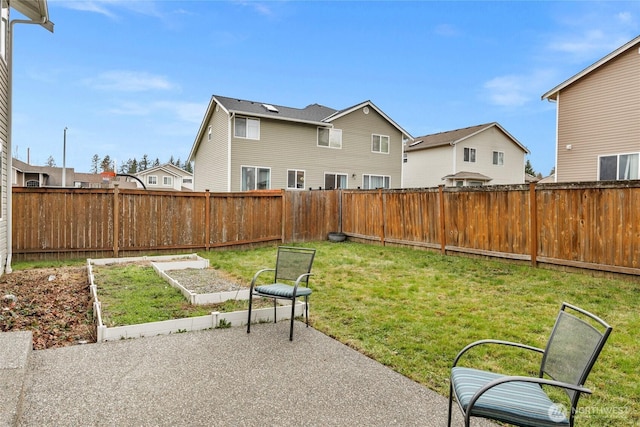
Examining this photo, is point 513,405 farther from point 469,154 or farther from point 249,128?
point 469,154

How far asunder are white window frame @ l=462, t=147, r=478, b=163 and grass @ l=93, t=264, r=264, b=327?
75.8ft

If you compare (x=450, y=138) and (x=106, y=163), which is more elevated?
(x=106, y=163)

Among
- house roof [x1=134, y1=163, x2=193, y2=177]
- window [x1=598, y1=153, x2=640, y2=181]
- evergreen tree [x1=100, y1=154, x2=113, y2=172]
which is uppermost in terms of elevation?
evergreen tree [x1=100, y1=154, x2=113, y2=172]

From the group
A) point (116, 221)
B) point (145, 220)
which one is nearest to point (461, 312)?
point (145, 220)

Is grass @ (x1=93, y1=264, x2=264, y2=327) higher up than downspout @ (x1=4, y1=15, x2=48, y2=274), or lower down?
lower down

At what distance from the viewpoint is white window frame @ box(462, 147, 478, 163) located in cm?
2598

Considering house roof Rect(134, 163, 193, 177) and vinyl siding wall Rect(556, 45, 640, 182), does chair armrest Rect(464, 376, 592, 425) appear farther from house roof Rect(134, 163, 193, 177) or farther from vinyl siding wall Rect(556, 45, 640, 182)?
house roof Rect(134, 163, 193, 177)

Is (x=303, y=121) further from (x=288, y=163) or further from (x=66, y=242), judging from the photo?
(x=66, y=242)

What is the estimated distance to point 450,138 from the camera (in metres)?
26.4

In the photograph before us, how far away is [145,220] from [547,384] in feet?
34.2

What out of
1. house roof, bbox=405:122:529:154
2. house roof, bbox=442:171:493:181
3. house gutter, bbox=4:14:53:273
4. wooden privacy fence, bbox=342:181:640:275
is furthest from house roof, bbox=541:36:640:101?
house gutter, bbox=4:14:53:273

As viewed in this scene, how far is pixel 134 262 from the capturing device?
9359 mm

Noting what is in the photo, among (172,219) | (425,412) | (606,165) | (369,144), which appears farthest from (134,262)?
(369,144)

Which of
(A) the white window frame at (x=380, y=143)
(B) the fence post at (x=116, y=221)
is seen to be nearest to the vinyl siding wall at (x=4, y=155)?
(B) the fence post at (x=116, y=221)
